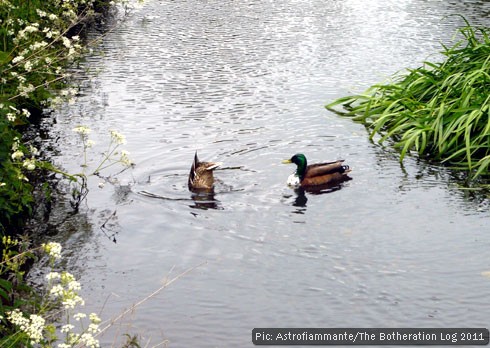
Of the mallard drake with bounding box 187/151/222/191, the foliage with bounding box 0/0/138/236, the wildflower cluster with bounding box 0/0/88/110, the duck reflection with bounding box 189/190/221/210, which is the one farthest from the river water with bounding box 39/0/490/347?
the wildflower cluster with bounding box 0/0/88/110

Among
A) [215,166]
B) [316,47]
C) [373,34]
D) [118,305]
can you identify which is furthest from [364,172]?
[373,34]

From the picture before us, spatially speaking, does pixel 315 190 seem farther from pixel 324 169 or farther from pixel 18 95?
pixel 18 95

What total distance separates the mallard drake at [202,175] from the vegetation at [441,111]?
9.83ft

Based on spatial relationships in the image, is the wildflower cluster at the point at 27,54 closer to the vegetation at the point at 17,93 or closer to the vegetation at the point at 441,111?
the vegetation at the point at 17,93

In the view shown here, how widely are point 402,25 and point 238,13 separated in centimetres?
496

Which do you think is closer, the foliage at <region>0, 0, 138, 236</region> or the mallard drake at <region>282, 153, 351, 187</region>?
the foliage at <region>0, 0, 138, 236</region>

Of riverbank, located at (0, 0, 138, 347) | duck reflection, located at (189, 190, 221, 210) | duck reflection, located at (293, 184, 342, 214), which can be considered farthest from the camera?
duck reflection, located at (293, 184, 342, 214)

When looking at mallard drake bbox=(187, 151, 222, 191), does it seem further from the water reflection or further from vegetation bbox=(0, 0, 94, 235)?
vegetation bbox=(0, 0, 94, 235)

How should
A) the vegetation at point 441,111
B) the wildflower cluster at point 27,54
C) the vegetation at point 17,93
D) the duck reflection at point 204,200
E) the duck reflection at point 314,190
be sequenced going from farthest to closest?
the vegetation at point 441,111 < the duck reflection at point 314,190 < the duck reflection at point 204,200 < the wildflower cluster at point 27,54 < the vegetation at point 17,93

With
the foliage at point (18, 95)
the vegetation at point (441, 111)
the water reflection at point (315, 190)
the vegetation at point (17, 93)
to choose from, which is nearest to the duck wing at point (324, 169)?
the water reflection at point (315, 190)

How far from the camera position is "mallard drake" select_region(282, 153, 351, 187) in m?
12.2

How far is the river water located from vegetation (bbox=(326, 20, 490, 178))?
38 cm

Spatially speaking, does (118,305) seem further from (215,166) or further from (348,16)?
(348,16)

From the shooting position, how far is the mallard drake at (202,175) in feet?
39.5
